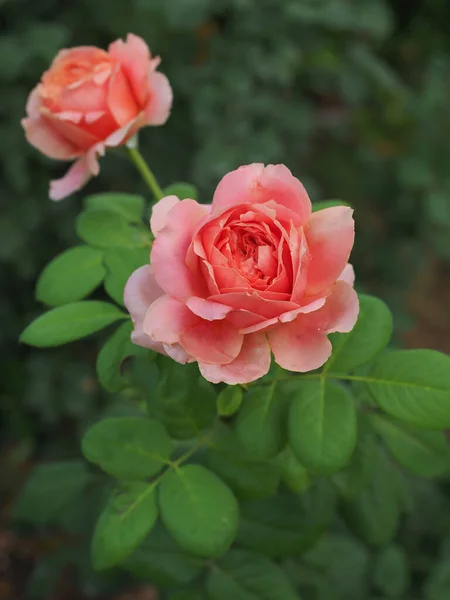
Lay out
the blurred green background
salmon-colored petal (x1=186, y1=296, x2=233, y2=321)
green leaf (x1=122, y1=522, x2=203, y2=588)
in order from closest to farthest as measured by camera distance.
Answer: salmon-colored petal (x1=186, y1=296, x2=233, y2=321), green leaf (x1=122, y1=522, x2=203, y2=588), the blurred green background

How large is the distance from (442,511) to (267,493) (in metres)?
0.80

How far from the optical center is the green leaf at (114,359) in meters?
0.75

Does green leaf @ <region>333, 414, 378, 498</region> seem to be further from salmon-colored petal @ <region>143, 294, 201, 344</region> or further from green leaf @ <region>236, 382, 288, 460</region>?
salmon-colored petal @ <region>143, 294, 201, 344</region>

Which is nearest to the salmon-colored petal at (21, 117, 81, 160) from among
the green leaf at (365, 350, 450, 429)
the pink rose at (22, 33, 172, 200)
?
the pink rose at (22, 33, 172, 200)

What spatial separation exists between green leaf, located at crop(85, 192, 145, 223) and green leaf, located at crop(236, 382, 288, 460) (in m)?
0.34

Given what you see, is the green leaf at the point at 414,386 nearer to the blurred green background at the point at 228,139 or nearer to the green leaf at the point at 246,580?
the green leaf at the point at 246,580

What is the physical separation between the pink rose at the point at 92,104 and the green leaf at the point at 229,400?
295mm

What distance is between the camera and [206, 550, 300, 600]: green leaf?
90 cm

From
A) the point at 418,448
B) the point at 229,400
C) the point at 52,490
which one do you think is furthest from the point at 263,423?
the point at 52,490

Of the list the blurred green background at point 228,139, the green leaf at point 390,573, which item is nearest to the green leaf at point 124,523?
the green leaf at point 390,573

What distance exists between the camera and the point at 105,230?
2.91 feet

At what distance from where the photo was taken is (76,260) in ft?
2.86

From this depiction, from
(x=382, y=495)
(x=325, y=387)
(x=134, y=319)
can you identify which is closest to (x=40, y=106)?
(x=134, y=319)

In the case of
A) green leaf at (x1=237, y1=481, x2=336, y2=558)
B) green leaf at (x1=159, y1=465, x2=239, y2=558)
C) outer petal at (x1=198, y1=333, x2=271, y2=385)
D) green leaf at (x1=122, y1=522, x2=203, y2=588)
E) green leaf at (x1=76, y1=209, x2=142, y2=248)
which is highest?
outer petal at (x1=198, y1=333, x2=271, y2=385)
